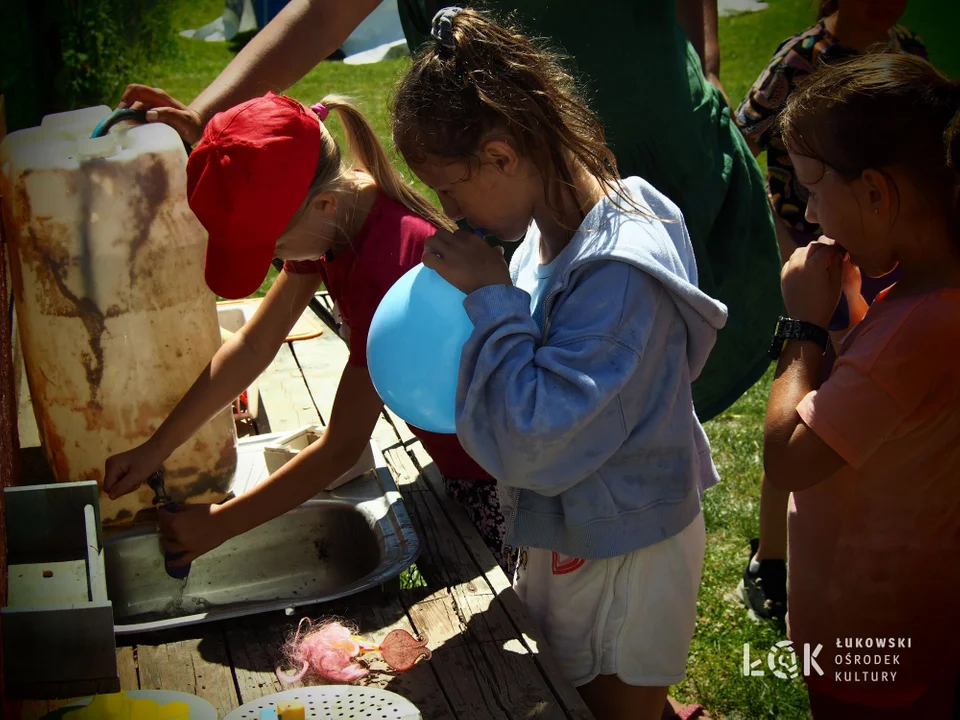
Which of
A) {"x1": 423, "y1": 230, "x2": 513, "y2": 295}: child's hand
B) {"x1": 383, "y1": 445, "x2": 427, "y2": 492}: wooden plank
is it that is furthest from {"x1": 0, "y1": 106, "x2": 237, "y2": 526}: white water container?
{"x1": 423, "y1": 230, "x2": 513, "y2": 295}: child's hand

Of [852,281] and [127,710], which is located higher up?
[852,281]

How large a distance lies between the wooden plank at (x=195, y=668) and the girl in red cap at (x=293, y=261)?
31 cm

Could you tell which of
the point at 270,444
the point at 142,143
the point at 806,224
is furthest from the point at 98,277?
the point at 806,224

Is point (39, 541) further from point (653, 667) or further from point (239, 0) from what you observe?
point (239, 0)

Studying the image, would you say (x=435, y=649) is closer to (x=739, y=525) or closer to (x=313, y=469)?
A: (x=313, y=469)

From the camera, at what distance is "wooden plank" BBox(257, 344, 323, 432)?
291 centimetres

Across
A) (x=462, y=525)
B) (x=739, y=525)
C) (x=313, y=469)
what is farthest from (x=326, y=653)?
(x=739, y=525)

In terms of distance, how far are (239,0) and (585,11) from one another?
380 inches

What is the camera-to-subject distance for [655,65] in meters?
2.58

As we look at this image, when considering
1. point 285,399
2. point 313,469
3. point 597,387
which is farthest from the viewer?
point 285,399

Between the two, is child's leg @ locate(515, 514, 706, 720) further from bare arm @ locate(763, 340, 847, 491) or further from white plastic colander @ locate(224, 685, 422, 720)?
white plastic colander @ locate(224, 685, 422, 720)

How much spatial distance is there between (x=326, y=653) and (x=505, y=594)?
391 mm

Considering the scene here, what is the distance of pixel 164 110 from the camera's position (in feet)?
7.20

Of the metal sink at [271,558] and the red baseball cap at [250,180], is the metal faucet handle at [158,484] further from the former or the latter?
the red baseball cap at [250,180]
